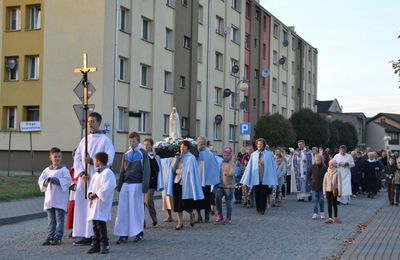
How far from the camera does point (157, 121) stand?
30.2 meters

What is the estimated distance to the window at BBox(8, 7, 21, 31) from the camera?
28.7 metres

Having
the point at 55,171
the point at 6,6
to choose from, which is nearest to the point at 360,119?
the point at 6,6

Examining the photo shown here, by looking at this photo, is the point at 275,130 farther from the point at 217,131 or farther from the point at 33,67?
the point at 33,67

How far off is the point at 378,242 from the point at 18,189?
12290 mm

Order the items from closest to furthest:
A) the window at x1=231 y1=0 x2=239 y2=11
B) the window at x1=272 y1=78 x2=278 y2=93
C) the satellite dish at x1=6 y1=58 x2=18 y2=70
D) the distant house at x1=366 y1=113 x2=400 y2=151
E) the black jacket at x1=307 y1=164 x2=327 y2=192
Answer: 1. the black jacket at x1=307 y1=164 x2=327 y2=192
2. the satellite dish at x1=6 y1=58 x2=18 y2=70
3. the window at x1=231 y1=0 x2=239 y2=11
4. the window at x1=272 y1=78 x2=278 y2=93
5. the distant house at x1=366 y1=113 x2=400 y2=151

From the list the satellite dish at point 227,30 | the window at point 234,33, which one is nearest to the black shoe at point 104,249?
the satellite dish at point 227,30

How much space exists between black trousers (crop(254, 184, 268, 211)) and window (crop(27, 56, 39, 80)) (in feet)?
60.0

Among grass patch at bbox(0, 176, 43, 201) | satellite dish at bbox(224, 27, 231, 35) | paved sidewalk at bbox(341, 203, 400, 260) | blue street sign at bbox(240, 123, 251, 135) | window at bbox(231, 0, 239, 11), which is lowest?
paved sidewalk at bbox(341, 203, 400, 260)

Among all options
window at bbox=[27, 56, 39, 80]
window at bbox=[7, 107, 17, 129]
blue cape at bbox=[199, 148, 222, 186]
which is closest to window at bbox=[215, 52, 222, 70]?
window at bbox=[27, 56, 39, 80]

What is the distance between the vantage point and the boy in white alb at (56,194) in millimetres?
8414

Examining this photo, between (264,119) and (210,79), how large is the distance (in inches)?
234

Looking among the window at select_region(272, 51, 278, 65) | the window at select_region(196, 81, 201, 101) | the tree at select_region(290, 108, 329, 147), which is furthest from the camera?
the window at select_region(272, 51, 278, 65)

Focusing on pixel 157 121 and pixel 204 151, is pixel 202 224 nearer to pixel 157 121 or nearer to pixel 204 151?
pixel 204 151

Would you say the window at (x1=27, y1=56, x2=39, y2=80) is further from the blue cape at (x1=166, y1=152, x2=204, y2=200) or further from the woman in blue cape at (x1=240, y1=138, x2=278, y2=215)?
the blue cape at (x1=166, y1=152, x2=204, y2=200)
